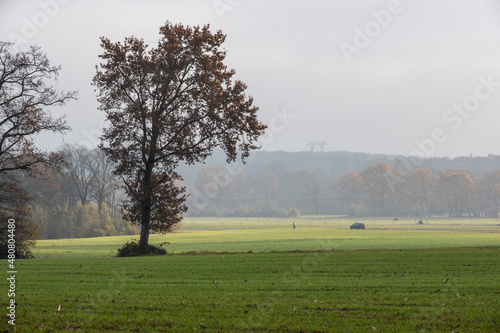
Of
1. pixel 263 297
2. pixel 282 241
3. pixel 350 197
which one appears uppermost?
pixel 350 197

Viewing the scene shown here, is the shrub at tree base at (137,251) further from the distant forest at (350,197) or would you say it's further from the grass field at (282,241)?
the distant forest at (350,197)

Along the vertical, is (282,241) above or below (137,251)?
below

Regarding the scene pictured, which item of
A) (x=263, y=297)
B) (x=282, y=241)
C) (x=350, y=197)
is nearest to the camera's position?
(x=263, y=297)

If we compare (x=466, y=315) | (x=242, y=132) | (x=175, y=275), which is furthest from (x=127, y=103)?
(x=466, y=315)

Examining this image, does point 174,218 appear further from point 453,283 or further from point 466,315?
point 466,315

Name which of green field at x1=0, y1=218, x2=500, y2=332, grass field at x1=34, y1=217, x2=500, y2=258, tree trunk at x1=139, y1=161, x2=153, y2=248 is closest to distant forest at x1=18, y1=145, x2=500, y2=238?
grass field at x1=34, y1=217, x2=500, y2=258

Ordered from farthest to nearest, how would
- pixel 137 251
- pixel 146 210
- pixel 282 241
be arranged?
pixel 282 241
pixel 146 210
pixel 137 251

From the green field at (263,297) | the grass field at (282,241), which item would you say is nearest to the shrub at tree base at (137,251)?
the grass field at (282,241)

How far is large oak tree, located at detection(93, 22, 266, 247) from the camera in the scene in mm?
32875

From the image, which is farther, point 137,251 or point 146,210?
point 146,210

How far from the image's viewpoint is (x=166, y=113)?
109ft

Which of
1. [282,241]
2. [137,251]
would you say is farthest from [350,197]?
[137,251]

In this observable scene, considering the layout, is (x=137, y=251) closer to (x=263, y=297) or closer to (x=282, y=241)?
(x=263, y=297)

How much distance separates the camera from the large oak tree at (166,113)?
108ft
